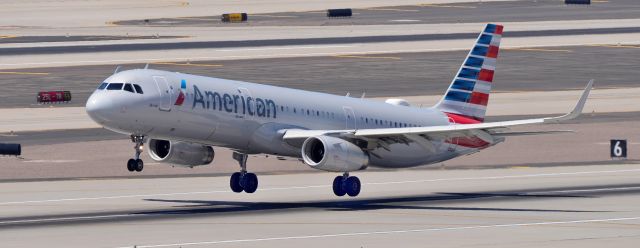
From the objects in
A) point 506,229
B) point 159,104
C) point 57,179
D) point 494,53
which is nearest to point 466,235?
point 506,229

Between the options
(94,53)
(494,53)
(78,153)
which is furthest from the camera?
(94,53)

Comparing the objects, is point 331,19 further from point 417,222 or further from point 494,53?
point 417,222

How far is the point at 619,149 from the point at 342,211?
2706cm

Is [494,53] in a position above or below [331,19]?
below

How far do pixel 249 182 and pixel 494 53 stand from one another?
14031mm

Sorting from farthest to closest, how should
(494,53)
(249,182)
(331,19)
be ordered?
(331,19) < (494,53) < (249,182)

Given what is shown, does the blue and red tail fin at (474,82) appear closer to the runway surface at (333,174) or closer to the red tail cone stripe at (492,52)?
the red tail cone stripe at (492,52)

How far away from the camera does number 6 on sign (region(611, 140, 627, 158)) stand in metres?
87.4

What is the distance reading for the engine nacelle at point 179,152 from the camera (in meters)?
67.1

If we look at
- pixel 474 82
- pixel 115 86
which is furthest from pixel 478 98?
pixel 115 86

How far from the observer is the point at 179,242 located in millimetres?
53469

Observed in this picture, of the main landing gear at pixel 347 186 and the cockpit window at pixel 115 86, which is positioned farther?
the main landing gear at pixel 347 186

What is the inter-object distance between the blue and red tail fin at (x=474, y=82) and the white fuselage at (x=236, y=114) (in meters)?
2.67

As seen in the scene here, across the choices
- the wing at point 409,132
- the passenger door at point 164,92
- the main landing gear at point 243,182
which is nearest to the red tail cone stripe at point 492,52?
the wing at point 409,132
